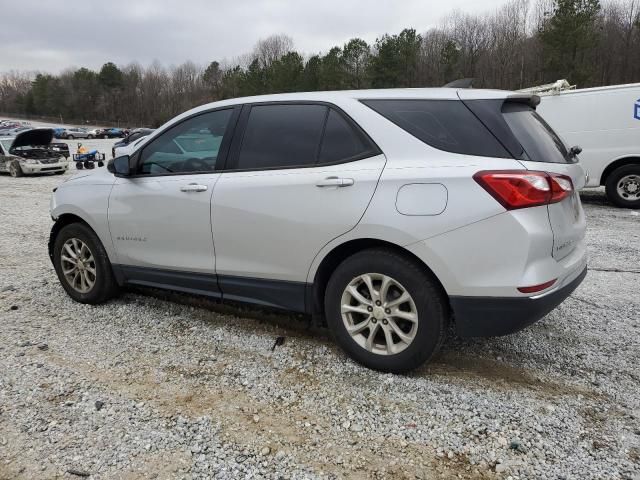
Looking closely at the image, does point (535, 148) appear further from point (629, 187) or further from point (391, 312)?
point (629, 187)

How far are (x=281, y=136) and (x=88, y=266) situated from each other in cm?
223

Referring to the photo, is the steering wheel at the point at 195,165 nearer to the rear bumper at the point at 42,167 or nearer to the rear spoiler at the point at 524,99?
the rear spoiler at the point at 524,99

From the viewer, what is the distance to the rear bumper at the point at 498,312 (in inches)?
105

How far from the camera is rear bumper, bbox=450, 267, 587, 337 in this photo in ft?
8.79

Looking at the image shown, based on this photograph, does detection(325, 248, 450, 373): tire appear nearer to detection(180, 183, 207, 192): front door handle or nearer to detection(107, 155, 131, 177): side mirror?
detection(180, 183, 207, 192): front door handle

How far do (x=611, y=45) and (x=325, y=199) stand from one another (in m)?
52.4

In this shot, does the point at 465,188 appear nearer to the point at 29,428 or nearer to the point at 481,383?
the point at 481,383

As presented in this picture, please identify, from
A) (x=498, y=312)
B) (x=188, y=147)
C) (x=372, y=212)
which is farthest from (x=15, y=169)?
(x=498, y=312)

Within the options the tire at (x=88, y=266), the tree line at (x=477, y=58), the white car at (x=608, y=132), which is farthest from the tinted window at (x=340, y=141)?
the tree line at (x=477, y=58)

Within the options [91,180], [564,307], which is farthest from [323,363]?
[91,180]

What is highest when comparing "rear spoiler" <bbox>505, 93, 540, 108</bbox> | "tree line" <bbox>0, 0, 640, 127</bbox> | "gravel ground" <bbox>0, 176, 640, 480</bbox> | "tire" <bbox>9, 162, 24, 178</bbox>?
"tree line" <bbox>0, 0, 640, 127</bbox>

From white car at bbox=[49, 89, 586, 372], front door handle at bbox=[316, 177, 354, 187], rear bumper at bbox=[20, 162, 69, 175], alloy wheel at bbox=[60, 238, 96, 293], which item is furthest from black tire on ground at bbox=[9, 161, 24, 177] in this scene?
front door handle at bbox=[316, 177, 354, 187]

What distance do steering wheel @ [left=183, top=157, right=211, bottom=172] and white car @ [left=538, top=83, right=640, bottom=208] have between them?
7.80 metres

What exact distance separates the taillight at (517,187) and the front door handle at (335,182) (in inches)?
28.9
